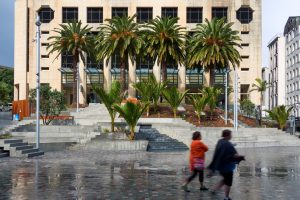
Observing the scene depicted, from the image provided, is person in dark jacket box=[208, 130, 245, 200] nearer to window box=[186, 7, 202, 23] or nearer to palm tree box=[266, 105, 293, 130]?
palm tree box=[266, 105, 293, 130]

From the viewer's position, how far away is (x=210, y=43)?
58.9 m

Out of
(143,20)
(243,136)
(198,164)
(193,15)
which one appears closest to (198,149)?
(198,164)

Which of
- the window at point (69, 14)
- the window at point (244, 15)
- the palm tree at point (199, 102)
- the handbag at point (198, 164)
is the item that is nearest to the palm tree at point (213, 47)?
the palm tree at point (199, 102)

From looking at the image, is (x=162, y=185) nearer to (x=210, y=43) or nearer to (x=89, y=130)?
(x=89, y=130)

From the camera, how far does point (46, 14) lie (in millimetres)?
85625

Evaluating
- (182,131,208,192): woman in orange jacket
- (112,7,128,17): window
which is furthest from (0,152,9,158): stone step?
(112,7,128,17): window

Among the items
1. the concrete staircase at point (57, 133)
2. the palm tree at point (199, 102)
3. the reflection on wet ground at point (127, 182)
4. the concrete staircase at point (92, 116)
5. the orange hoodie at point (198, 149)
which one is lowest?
the reflection on wet ground at point (127, 182)

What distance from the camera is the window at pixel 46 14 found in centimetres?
8531

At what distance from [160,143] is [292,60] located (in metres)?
72.6

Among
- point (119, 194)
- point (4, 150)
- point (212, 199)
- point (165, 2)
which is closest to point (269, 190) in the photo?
point (212, 199)

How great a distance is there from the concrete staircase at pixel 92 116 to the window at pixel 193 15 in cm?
2680

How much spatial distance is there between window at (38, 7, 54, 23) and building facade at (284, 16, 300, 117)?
44264mm

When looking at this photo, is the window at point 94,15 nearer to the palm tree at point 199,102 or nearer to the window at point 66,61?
the window at point 66,61

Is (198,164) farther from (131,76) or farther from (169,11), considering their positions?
(169,11)
